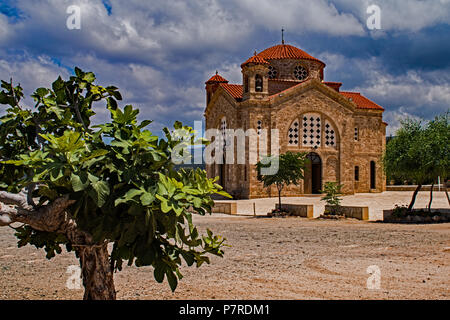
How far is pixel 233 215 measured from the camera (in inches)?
928

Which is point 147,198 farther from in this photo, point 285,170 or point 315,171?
point 315,171

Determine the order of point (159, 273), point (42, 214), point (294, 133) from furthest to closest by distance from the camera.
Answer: point (294, 133)
point (42, 214)
point (159, 273)

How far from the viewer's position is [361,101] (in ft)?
134

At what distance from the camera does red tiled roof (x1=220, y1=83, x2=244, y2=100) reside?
35312mm

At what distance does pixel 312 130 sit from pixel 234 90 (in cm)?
767

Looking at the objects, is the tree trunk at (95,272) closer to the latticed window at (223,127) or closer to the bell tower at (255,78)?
the bell tower at (255,78)

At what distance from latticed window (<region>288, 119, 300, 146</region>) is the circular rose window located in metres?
5.49

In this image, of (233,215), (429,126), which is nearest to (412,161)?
(429,126)

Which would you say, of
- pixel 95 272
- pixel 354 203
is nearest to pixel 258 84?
pixel 354 203

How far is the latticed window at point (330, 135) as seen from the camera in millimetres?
35250

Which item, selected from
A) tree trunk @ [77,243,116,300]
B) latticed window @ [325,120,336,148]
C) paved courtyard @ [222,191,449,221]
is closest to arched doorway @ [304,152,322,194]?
latticed window @ [325,120,336,148]

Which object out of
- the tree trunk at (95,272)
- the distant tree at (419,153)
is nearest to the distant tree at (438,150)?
the distant tree at (419,153)

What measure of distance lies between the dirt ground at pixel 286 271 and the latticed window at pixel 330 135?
21.1m

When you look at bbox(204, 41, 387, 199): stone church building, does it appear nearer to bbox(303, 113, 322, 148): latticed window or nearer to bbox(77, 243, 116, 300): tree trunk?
bbox(303, 113, 322, 148): latticed window
